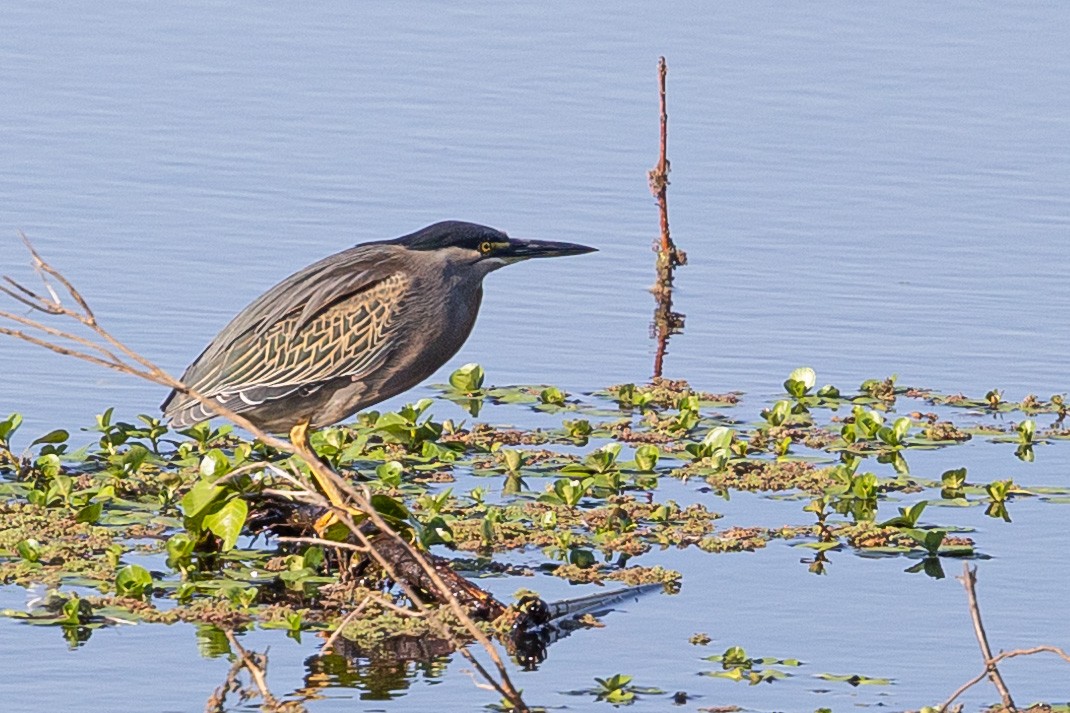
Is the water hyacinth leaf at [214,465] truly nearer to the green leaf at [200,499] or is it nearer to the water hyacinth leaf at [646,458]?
the green leaf at [200,499]

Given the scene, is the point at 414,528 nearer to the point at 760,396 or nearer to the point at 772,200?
the point at 760,396

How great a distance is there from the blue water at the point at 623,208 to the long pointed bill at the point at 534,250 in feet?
3.90

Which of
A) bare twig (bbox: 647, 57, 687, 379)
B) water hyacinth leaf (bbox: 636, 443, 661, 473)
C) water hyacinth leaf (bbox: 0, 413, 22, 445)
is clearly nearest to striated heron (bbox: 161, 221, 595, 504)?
water hyacinth leaf (bbox: 0, 413, 22, 445)

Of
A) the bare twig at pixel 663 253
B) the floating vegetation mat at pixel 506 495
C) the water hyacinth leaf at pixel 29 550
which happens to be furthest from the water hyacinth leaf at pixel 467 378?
the water hyacinth leaf at pixel 29 550

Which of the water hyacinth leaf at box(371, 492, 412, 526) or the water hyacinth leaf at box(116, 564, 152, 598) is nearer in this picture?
the water hyacinth leaf at box(116, 564, 152, 598)

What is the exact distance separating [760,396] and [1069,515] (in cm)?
186

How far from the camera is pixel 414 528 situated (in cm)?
738

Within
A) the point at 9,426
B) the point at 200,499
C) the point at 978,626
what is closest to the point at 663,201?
the point at 9,426

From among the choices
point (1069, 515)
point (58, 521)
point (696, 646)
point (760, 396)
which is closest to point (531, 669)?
point (696, 646)

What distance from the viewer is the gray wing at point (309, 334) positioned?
330 inches

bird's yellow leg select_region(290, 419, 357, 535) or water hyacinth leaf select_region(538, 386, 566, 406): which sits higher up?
water hyacinth leaf select_region(538, 386, 566, 406)

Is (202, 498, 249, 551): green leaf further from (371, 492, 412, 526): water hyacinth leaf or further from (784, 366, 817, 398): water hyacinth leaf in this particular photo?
(784, 366, 817, 398): water hyacinth leaf

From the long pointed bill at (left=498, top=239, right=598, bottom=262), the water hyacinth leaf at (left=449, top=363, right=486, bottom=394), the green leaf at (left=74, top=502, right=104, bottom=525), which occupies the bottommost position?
the green leaf at (left=74, top=502, right=104, bottom=525)

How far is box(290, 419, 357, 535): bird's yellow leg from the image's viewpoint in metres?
7.49
